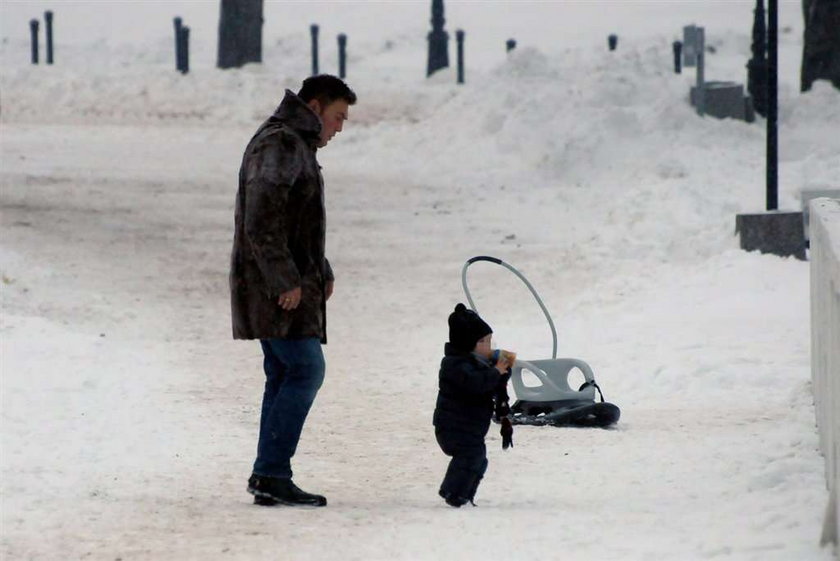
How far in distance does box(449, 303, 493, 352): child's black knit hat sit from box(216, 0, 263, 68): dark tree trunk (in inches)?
885

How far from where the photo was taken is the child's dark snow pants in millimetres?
6352

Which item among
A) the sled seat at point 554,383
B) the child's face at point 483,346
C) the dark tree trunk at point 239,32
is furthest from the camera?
the dark tree trunk at point 239,32

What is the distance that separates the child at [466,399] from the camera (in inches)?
250

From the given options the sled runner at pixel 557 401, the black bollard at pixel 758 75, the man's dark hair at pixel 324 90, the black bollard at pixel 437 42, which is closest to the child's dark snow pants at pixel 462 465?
the man's dark hair at pixel 324 90

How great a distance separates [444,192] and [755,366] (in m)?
10.1

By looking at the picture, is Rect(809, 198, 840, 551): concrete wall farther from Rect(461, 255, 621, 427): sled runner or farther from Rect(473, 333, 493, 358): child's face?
Rect(473, 333, 493, 358): child's face

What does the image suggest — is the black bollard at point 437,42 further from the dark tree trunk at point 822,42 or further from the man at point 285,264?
the man at point 285,264

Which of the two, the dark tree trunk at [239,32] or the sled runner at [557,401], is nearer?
the sled runner at [557,401]

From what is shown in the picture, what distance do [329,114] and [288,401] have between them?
114cm

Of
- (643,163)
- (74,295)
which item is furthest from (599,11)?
(74,295)

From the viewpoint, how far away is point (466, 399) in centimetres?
643

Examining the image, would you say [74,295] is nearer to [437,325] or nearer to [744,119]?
[437,325]

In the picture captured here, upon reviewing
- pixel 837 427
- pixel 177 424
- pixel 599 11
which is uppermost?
pixel 599 11

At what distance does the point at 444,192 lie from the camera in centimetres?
1925
